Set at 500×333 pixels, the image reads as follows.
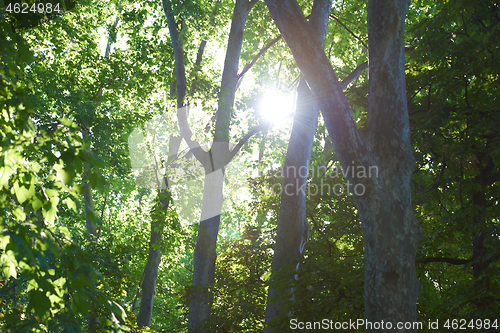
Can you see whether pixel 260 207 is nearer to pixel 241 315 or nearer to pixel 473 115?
pixel 241 315

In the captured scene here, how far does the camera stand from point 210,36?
37.1 ft

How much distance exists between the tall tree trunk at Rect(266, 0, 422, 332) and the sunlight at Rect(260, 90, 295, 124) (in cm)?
672

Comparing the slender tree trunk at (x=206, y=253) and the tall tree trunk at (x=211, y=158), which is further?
the tall tree trunk at (x=211, y=158)

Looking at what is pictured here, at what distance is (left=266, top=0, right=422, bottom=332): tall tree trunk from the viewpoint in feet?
11.3

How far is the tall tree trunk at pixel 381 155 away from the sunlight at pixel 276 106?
672cm

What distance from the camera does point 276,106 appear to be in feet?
39.5

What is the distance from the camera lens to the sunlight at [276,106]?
36.4ft

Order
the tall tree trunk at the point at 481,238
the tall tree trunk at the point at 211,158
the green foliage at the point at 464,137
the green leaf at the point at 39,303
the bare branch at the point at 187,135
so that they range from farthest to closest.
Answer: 1. the bare branch at the point at 187,135
2. the tall tree trunk at the point at 211,158
3. the green foliage at the point at 464,137
4. the tall tree trunk at the point at 481,238
5. the green leaf at the point at 39,303

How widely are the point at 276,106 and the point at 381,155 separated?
8.56m

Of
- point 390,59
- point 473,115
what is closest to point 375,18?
point 390,59

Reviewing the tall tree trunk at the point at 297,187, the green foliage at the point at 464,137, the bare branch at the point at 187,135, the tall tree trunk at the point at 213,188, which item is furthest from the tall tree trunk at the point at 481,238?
the bare branch at the point at 187,135

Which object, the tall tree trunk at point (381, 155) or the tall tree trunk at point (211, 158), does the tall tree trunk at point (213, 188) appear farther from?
the tall tree trunk at point (381, 155)

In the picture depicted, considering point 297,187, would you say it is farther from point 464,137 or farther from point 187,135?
point 187,135

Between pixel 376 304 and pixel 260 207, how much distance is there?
699 centimetres
